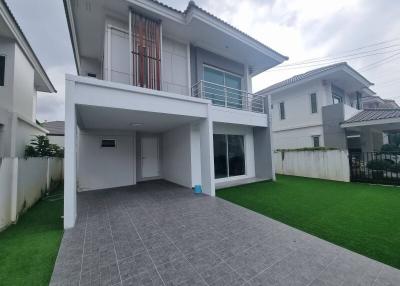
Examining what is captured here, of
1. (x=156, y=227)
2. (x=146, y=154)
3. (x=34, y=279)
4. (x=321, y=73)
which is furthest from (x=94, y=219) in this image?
(x=321, y=73)

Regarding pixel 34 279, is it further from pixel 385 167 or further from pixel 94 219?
pixel 385 167

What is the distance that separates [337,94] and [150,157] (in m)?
13.6

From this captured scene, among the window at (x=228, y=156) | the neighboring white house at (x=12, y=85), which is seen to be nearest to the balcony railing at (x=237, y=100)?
the window at (x=228, y=156)

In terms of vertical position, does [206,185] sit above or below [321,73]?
below

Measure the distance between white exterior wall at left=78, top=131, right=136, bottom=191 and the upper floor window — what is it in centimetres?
1349

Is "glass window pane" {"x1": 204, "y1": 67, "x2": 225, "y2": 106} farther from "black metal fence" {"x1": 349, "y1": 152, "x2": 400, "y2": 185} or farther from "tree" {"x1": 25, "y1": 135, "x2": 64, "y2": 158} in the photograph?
"tree" {"x1": 25, "y1": 135, "x2": 64, "y2": 158}

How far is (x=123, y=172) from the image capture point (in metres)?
7.96

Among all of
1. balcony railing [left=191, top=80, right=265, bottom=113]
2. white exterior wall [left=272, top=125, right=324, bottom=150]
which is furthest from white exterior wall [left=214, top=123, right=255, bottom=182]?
white exterior wall [left=272, top=125, right=324, bottom=150]

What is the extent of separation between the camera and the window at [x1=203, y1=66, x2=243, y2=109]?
8070 mm

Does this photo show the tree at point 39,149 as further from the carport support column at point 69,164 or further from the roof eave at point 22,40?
the carport support column at point 69,164

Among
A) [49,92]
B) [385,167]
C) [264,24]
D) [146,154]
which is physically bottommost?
[385,167]

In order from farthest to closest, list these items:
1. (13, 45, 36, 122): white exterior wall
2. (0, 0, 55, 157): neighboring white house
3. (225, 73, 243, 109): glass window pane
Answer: (225, 73, 243, 109): glass window pane
(13, 45, 36, 122): white exterior wall
(0, 0, 55, 157): neighboring white house

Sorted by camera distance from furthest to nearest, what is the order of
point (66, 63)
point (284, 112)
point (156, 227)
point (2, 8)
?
point (284, 112)
point (66, 63)
point (2, 8)
point (156, 227)

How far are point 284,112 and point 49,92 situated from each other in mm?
16311
